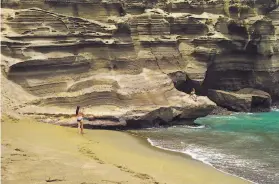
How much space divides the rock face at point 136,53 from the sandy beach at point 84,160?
334 cm

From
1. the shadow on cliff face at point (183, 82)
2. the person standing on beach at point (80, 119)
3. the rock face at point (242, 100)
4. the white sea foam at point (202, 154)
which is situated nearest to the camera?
the white sea foam at point (202, 154)

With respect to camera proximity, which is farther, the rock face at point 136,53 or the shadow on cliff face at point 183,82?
the shadow on cliff face at point 183,82

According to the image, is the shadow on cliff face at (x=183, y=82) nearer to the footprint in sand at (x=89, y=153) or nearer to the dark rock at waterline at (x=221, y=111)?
the dark rock at waterline at (x=221, y=111)

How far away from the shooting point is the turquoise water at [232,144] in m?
15.0

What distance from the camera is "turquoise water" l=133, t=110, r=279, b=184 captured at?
15008mm

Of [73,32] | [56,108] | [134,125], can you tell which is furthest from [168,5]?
[56,108]

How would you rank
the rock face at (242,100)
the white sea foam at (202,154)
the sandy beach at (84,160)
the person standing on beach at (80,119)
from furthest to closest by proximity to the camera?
the rock face at (242,100), the person standing on beach at (80,119), the white sea foam at (202,154), the sandy beach at (84,160)

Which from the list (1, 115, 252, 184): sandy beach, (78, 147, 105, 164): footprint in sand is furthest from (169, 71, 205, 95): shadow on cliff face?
(78, 147, 105, 164): footprint in sand

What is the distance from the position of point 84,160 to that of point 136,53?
15447mm

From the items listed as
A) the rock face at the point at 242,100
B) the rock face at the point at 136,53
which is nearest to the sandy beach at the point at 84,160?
the rock face at the point at 136,53

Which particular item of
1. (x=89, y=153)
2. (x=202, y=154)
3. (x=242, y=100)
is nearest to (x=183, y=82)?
(x=242, y=100)

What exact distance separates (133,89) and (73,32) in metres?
4.74

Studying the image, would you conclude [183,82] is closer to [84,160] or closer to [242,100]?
[242,100]

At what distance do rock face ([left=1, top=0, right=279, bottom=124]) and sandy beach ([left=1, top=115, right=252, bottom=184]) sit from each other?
11.0 feet
